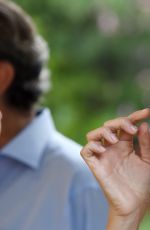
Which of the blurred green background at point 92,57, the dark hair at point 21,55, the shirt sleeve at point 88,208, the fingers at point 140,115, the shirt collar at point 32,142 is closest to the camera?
the fingers at point 140,115

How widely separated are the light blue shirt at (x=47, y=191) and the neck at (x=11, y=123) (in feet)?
0.16

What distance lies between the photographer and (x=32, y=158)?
213cm

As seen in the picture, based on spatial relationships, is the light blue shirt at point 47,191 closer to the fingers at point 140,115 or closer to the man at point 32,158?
the man at point 32,158

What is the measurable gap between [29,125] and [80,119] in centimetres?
158

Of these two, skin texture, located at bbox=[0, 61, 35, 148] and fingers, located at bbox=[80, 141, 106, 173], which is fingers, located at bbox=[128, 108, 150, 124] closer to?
fingers, located at bbox=[80, 141, 106, 173]

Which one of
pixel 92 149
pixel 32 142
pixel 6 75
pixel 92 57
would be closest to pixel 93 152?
pixel 92 149

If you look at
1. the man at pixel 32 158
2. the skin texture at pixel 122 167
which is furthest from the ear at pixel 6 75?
the skin texture at pixel 122 167

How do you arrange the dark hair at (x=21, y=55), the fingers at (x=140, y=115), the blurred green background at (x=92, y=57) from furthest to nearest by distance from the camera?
the blurred green background at (x=92, y=57) → the dark hair at (x=21, y=55) → the fingers at (x=140, y=115)

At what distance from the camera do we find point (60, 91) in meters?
3.85

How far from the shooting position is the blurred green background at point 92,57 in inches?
150

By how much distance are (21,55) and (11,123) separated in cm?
19

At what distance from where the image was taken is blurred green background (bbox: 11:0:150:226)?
12.5 feet

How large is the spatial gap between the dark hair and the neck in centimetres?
2

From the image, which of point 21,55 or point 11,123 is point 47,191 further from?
point 21,55
